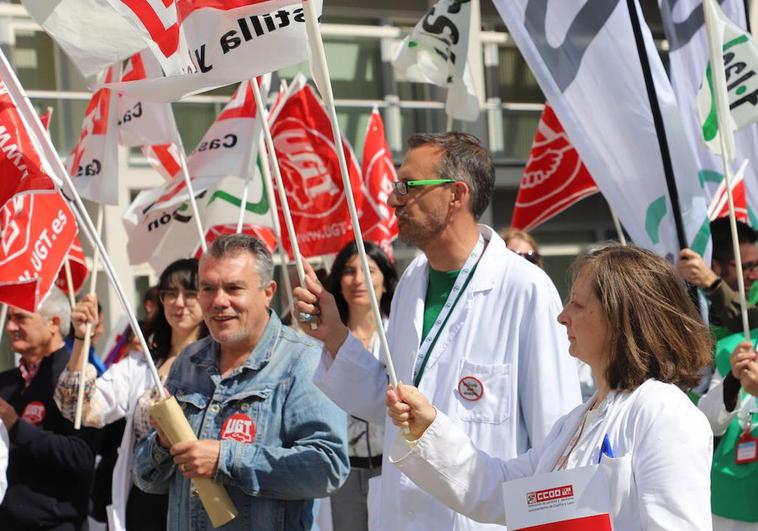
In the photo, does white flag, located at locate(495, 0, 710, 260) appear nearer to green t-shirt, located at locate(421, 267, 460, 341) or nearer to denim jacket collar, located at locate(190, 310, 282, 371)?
green t-shirt, located at locate(421, 267, 460, 341)

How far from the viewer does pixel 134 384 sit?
19.2 ft

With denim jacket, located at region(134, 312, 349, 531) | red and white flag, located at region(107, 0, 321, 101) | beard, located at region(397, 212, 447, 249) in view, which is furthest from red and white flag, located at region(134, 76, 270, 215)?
red and white flag, located at region(107, 0, 321, 101)

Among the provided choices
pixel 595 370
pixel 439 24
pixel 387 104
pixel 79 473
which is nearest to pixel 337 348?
pixel 595 370

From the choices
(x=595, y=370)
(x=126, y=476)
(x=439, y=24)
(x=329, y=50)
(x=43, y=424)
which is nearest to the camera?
(x=595, y=370)

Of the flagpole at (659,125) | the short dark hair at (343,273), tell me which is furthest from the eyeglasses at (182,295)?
the flagpole at (659,125)

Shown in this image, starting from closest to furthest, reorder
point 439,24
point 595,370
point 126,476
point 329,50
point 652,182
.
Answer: point 595,370 < point 652,182 < point 126,476 < point 439,24 < point 329,50

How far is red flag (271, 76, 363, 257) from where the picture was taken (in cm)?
863

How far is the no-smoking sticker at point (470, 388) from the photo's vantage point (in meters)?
3.80

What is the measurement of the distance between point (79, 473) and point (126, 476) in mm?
405

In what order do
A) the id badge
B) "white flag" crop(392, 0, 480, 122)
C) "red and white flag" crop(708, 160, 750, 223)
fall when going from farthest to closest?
"white flag" crop(392, 0, 480, 122) < "red and white flag" crop(708, 160, 750, 223) < the id badge

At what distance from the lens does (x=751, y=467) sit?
5551 millimetres

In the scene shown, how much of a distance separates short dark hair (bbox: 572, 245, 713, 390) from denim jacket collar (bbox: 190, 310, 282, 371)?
1.61m

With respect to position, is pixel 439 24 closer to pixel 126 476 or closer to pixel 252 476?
pixel 126 476

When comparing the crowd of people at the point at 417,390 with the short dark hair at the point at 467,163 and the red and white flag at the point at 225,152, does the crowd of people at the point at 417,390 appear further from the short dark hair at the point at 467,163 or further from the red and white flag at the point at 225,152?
the red and white flag at the point at 225,152
